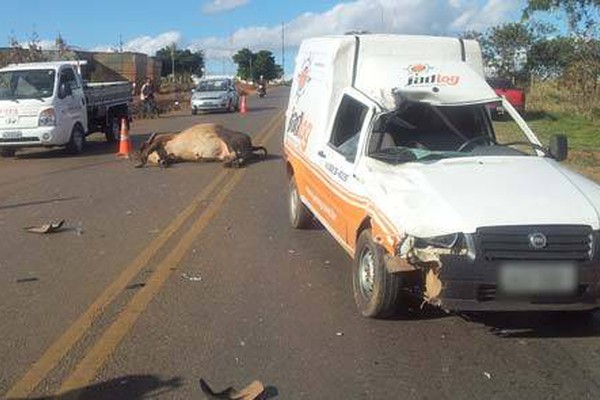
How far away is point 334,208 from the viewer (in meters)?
7.30

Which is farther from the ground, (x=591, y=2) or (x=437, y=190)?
(x=591, y=2)

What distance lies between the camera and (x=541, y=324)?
6098 millimetres

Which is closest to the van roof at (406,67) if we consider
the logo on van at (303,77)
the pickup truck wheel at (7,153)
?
the logo on van at (303,77)

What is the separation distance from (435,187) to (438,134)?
1718mm

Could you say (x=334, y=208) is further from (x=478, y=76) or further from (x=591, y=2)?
(x=591, y=2)

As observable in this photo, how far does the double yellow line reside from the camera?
16.3ft

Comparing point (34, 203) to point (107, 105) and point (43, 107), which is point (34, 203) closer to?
point (43, 107)

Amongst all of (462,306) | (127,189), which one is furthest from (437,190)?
(127,189)

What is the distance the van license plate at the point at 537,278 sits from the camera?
5.36 metres

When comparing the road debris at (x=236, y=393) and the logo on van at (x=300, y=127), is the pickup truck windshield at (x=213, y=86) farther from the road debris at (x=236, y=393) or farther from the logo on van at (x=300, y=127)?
the road debris at (x=236, y=393)

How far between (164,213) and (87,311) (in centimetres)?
468

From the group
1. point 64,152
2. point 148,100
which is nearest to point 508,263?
point 64,152

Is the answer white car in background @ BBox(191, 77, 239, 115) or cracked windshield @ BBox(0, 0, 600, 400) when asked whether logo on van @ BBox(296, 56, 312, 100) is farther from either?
white car in background @ BBox(191, 77, 239, 115)

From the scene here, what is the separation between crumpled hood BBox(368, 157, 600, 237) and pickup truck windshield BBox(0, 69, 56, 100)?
1408 cm
